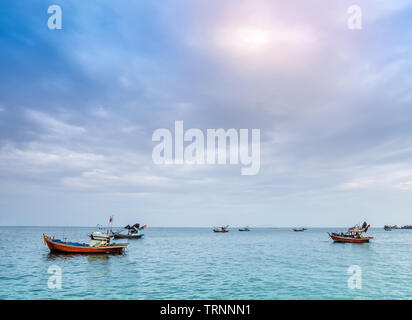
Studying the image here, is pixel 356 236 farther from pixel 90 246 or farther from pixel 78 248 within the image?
pixel 78 248

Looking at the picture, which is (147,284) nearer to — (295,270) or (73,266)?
(73,266)

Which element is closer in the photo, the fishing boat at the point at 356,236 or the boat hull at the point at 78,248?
the boat hull at the point at 78,248

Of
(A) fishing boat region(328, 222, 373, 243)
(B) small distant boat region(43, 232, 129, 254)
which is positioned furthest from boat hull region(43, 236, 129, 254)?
(A) fishing boat region(328, 222, 373, 243)

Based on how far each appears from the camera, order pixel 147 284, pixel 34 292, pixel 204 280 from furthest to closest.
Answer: pixel 204 280 < pixel 147 284 < pixel 34 292

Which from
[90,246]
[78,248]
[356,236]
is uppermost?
[90,246]

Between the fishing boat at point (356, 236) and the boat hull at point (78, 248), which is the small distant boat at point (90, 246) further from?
the fishing boat at point (356, 236)

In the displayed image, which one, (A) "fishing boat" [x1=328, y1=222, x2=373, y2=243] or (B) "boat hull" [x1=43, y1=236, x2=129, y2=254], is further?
(A) "fishing boat" [x1=328, y1=222, x2=373, y2=243]

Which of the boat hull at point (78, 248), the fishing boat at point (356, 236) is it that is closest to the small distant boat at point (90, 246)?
the boat hull at point (78, 248)

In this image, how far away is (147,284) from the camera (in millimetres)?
24766

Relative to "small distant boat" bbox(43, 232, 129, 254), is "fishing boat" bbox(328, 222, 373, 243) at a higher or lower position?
lower

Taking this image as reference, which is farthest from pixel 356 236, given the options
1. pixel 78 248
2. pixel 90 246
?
pixel 78 248

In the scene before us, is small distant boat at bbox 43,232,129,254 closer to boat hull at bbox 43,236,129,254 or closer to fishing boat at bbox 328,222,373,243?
boat hull at bbox 43,236,129,254
